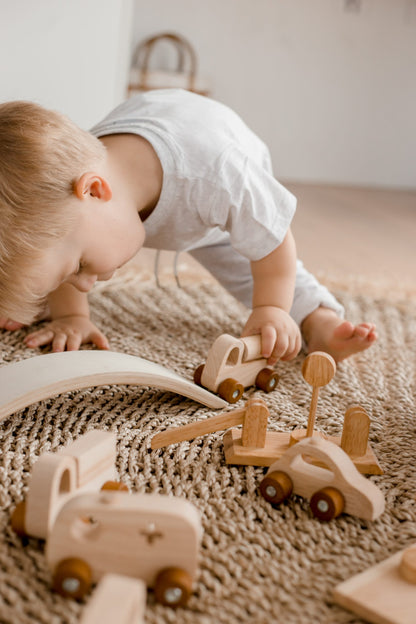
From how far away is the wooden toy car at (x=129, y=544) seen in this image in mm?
388

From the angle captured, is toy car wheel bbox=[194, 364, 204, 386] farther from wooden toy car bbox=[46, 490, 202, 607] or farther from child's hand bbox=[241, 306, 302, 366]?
wooden toy car bbox=[46, 490, 202, 607]

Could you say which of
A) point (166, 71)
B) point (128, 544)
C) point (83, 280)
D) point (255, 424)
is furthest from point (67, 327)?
point (166, 71)

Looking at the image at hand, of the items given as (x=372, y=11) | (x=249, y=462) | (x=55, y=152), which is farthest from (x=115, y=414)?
(x=372, y=11)

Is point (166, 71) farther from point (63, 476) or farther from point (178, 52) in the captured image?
point (63, 476)

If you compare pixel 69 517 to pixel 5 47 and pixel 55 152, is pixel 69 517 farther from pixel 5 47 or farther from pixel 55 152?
pixel 5 47

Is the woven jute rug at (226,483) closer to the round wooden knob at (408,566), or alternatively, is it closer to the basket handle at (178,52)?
the round wooden knob at (408,566)

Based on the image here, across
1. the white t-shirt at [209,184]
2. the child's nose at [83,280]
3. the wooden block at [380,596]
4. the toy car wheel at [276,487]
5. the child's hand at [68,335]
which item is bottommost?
the child's hand at [68,335]

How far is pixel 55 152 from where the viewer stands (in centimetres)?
66

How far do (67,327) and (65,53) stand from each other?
572 millimetres

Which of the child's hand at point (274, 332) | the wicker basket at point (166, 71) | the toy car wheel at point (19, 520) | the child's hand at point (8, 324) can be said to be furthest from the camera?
the wicker basket at point (166, 71)

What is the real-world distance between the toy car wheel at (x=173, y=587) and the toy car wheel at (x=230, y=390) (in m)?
0.32

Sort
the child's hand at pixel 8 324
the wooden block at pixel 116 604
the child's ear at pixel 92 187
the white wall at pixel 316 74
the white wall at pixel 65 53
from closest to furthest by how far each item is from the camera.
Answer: the wooden block at pixel 116 604
the child's ear at pixel 92 187
the child's hand at pixel 8 324
the white wall at pixel 65 53
the white wall at pixel 316 74

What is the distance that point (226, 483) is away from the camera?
0.55m

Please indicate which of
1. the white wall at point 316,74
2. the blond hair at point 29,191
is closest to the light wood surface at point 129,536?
the blond hair at point 29,191
